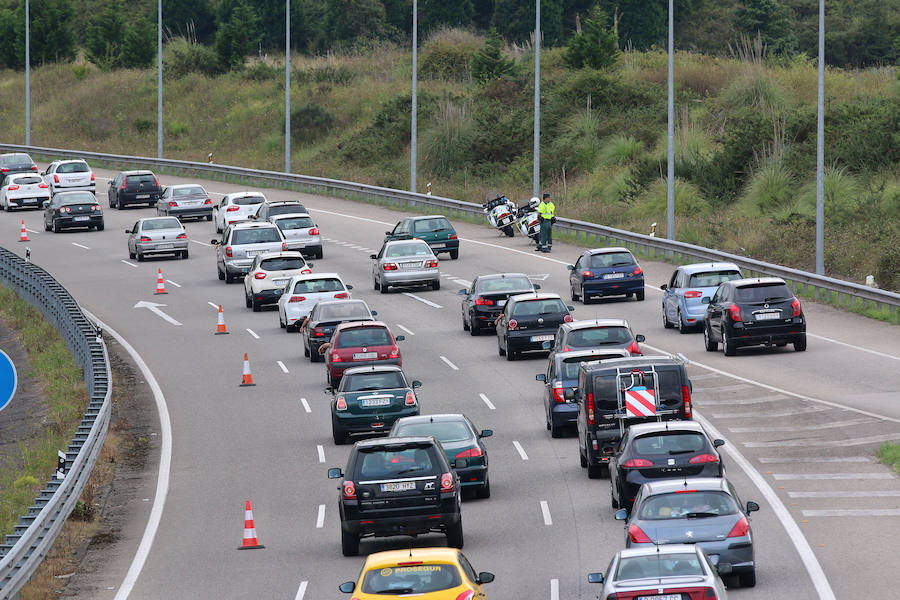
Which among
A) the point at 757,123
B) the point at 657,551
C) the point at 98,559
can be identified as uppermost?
the point at 757,123

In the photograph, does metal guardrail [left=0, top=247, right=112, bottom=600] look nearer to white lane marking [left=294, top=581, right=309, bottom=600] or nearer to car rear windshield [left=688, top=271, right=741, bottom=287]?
white lane marking [left=294, top=581, right=309, bottom=600]

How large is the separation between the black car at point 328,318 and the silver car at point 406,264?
8301mm

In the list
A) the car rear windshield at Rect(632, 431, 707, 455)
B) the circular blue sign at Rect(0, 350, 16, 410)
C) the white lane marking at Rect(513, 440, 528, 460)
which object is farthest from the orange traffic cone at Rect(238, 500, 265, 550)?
the circular blue sign at Rect(0, 350, 16, 410)

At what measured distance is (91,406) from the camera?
2772 centimetres

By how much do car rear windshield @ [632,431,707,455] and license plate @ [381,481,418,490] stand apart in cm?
307

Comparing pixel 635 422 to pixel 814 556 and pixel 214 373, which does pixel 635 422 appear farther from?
pixel 214 373

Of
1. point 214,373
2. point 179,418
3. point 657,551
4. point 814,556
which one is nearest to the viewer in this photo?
point 657,551

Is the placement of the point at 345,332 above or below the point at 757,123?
below

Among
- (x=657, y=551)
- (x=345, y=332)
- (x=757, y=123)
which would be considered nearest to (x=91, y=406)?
(x=345, y=332)

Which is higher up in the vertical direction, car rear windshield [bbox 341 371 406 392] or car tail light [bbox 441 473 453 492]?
car rear windshield [bbox 341 371 406 392]

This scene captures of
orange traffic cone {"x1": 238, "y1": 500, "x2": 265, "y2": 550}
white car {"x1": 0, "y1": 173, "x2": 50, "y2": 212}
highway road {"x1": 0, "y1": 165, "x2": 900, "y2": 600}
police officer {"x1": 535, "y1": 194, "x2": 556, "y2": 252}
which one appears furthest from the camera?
white car {"x1": 0, "y1": 173, "x2": 50, "y2": 212}

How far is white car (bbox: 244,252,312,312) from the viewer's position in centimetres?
4241

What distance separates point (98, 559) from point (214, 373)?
14.3 metres

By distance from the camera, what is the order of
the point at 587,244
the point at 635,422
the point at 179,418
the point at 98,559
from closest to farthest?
the point at 98,559, the point at 635,422, the point at 179,418, the point at 587,244
